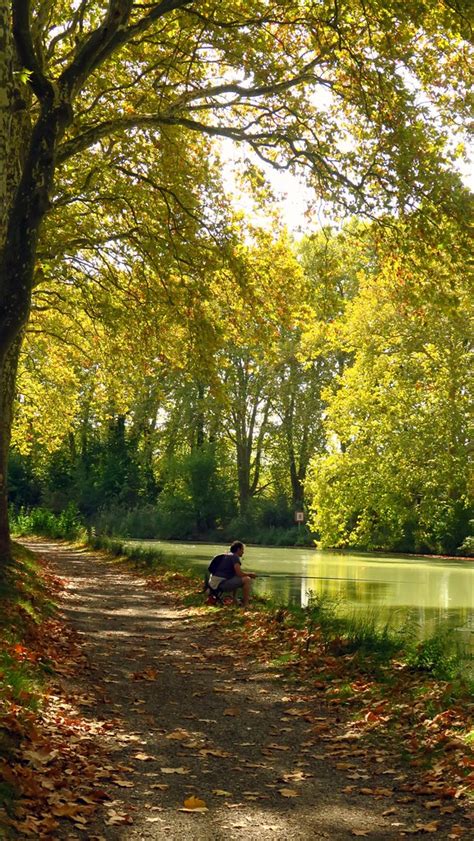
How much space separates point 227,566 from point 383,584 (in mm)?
8797

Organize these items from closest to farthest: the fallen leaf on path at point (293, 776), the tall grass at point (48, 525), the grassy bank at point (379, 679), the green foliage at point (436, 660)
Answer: the fallen leaf on path at point (293, 776), the grassy bank at point (379, 679), the green foliage at point (436, 660), the tall grass at point (48, 525)

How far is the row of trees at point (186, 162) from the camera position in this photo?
28.7 ft

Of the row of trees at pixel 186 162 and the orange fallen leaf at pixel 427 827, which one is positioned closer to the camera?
the orange fallen leaf at pixel 427 827

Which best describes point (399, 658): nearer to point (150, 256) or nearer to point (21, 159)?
point (21, 159)

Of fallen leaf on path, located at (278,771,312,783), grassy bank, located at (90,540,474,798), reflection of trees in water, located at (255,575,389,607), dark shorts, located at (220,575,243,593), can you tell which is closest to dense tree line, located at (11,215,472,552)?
dark shorts, located at (220,575,243,593)

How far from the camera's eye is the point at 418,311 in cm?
1322

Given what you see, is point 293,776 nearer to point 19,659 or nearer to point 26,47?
point 19,659

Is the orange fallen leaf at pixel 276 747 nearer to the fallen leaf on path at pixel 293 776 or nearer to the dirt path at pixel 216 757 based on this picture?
the dirt path at pixel 216 757

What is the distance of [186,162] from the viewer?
16.5 m

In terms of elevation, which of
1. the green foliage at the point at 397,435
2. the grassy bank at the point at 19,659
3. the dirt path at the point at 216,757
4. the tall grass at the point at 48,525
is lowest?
the dirt path at the point at 216,757

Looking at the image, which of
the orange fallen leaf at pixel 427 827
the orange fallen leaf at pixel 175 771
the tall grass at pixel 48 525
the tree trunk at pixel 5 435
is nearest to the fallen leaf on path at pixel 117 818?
the orange fallen leaf at pixel 175 771

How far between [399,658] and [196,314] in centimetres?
911

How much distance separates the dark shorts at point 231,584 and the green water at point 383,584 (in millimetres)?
937

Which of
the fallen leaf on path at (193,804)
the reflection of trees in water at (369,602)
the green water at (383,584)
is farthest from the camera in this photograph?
the green water at (383,584)
